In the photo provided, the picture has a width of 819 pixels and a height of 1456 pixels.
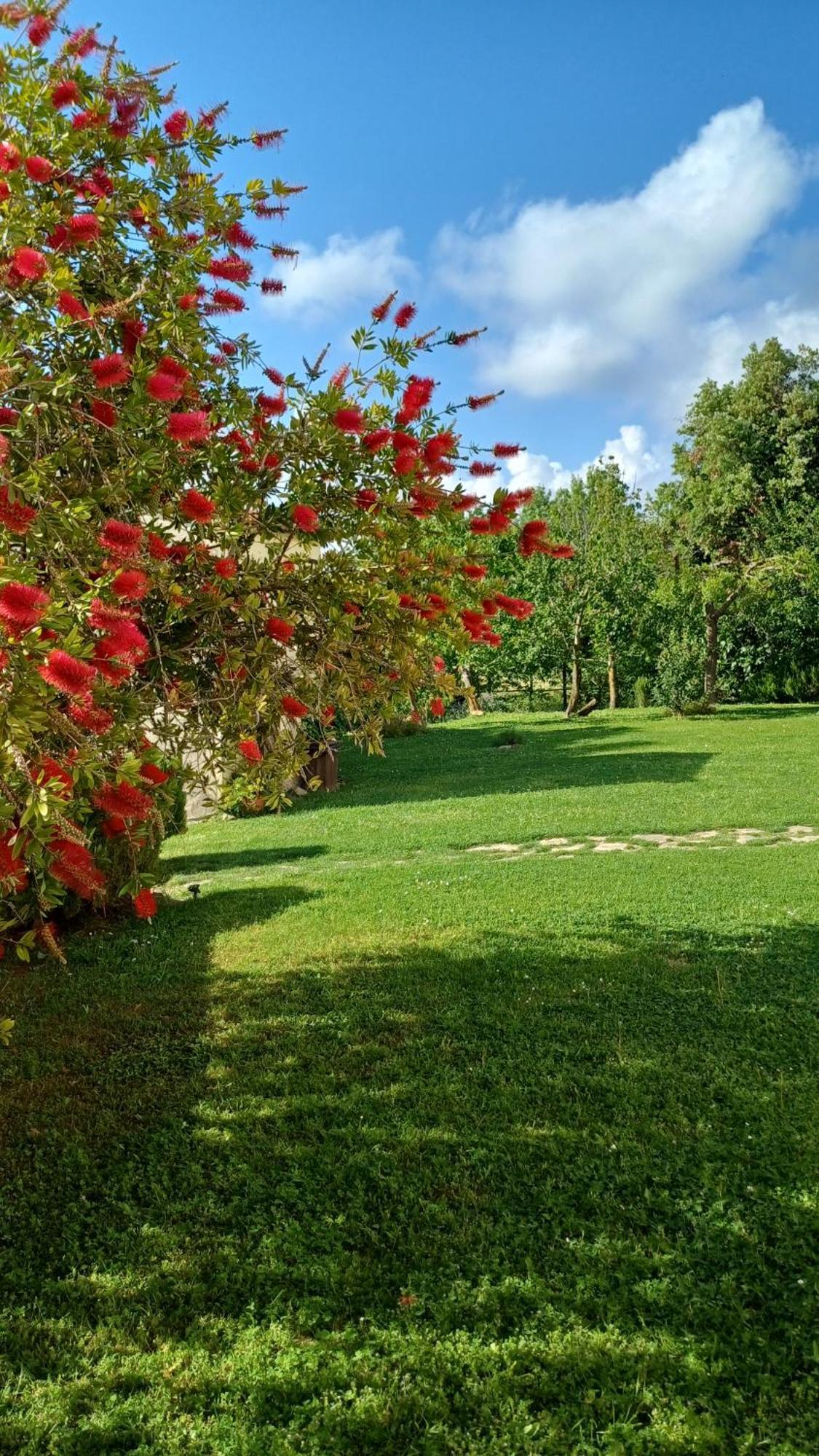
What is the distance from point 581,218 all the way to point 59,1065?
1000cm

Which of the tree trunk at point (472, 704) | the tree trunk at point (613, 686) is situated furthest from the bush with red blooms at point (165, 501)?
the tree trunk at point (472, 704)

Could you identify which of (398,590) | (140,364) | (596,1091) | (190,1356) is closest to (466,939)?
(596,1091)

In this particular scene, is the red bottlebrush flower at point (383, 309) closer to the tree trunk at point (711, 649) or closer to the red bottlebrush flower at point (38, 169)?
the red bottlebrush flower at point (38, 169)

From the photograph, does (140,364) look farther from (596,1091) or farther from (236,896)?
(236,896)

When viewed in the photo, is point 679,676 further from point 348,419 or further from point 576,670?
point 348,419

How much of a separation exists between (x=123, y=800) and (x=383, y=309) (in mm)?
2652

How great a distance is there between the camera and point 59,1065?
4.82 m

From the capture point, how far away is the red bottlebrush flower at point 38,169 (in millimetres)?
2953

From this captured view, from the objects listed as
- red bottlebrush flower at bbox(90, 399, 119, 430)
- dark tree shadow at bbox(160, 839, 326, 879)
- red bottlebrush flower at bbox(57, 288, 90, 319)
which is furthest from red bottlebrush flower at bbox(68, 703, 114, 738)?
dark tree shadow at bbox(160, 839, 326, 879)

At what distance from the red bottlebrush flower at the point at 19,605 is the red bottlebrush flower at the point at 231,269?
2.22 metres

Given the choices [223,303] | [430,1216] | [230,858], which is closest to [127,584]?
[223,303]

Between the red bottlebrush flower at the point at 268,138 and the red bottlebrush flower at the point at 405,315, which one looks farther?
the red bottlebrush flower at the point at 405,315

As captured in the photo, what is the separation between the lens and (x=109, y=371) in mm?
2656

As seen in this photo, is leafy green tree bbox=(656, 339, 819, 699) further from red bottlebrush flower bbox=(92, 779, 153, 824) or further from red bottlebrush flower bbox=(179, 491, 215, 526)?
red bottlebrush flower bbox=(92, 779, 153, 824)
